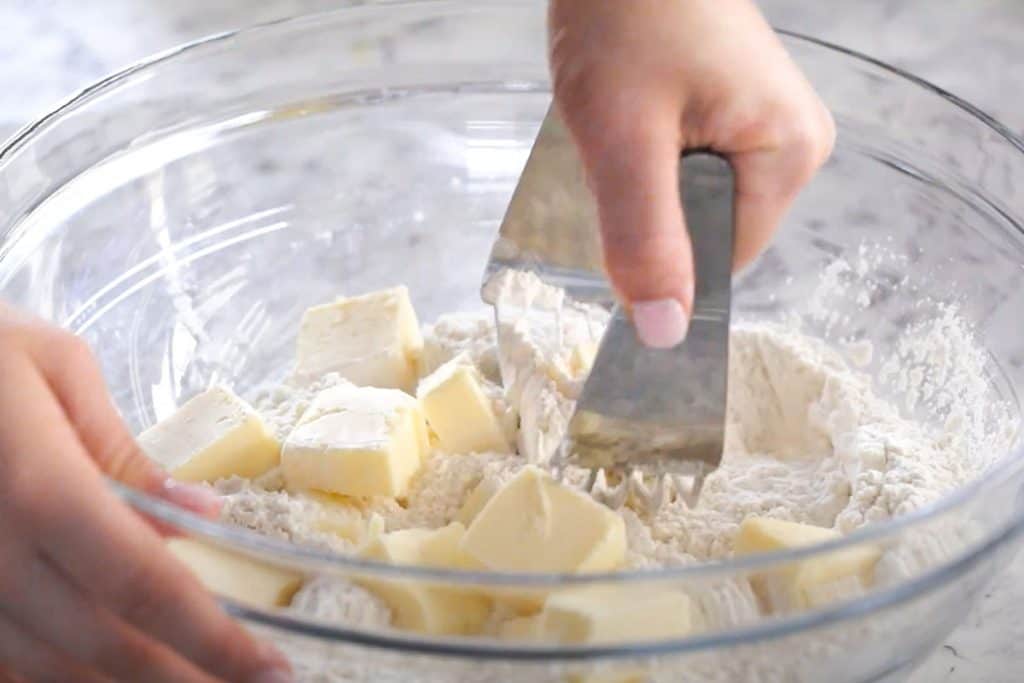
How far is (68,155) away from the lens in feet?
3.71

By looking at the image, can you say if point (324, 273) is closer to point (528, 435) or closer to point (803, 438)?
point (528, 435)

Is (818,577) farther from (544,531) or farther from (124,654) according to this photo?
(124,654)

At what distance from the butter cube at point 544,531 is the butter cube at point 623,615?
109 millimetres

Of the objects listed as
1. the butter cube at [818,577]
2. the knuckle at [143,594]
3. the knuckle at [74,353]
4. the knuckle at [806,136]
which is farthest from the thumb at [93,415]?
the knuckle at [806,136]

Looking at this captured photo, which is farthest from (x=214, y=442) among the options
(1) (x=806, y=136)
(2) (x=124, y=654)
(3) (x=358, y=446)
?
(1) (x=806, y=136)

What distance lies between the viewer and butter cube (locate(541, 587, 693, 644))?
2.36ft

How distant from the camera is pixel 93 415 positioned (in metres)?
0.85

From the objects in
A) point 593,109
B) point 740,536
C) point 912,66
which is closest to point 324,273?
point 593,109

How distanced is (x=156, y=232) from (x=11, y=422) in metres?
0.43

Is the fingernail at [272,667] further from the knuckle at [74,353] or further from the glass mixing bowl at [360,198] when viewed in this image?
the glass mixing bowl at [360,198]

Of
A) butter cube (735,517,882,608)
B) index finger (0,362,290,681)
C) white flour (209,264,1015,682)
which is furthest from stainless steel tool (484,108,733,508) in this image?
index finger (0,362,290,681)

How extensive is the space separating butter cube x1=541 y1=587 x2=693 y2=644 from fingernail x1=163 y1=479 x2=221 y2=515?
0.66 ft

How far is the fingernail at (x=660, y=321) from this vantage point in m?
0.86

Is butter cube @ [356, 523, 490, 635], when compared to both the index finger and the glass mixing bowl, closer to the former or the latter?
the index finger
